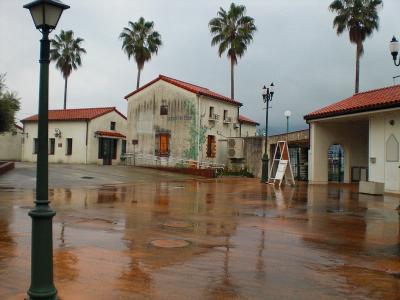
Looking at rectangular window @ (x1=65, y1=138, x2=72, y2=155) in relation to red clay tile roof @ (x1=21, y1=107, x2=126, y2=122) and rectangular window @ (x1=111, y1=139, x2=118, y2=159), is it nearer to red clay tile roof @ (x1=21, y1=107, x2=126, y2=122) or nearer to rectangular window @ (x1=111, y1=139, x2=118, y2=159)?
red clay tile roof @ (x1=21, y1=107, x2=126, y2=122)

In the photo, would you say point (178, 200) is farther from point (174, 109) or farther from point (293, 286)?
point (174, 109)

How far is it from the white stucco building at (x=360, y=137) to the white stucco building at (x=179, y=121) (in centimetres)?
935

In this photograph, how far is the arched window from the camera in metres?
19.4

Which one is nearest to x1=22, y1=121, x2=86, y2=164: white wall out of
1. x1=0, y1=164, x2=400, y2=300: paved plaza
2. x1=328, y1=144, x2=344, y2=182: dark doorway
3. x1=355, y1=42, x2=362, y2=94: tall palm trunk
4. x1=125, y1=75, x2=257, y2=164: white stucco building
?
x1=125, y1=75, x2=257, y2=164: white stucco building

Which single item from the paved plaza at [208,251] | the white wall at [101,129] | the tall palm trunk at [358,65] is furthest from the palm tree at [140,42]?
the paved plaza at [208,251]

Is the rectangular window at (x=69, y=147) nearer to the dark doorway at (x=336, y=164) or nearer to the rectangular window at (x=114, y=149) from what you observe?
the rectangular window at (x=114, y=149)

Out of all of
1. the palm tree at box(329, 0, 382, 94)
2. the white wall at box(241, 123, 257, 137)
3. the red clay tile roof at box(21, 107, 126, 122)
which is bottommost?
the white wall at box(241, 123, 257, 137)

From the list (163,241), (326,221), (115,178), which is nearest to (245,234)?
(163,241)

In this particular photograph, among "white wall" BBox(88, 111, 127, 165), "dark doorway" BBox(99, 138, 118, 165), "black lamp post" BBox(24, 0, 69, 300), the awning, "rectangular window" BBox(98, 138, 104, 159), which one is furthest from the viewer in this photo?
"dark doorway" BBox(99, 138, 118, 165)

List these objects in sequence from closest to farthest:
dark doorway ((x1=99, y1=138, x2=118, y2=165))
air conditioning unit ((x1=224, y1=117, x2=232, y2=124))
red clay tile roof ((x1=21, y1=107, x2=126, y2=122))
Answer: air conditioning unit ((x1=224, y1=117, x2=232, y2=124))
red clay tile roof ((x1=21, y1=107, x2=126, y2=122))
dark doorway ((x1=99, y1=138, x2=118, y2=165))

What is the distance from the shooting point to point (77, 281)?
5.19 meters

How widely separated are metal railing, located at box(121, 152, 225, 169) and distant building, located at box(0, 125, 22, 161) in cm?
1311

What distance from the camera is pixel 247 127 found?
43.1m

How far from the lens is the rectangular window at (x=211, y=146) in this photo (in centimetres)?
3472
